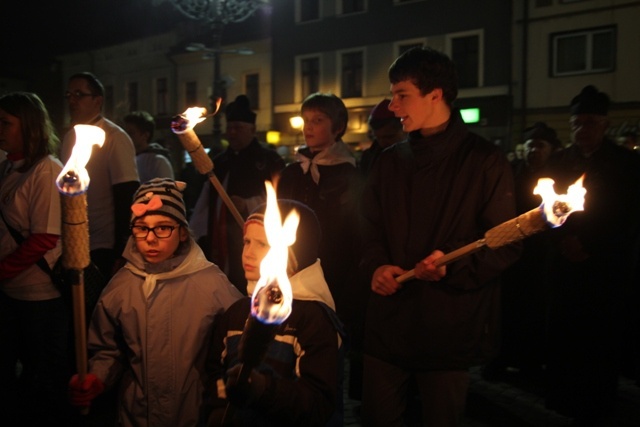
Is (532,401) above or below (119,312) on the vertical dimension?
below

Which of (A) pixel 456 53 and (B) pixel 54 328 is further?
(A) pixel 456 53

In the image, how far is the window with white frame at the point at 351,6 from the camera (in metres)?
27.2

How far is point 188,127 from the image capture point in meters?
3.12

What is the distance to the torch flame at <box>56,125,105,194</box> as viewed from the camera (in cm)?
185

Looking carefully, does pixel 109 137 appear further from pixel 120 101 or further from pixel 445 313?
pixel 120 101

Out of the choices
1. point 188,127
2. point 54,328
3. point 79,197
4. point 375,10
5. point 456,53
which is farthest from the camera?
point 375,10

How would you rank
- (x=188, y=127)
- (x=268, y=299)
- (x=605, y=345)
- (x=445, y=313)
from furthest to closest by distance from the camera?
1. (x=605, y=345)
2. (x=188, y=127)
3. (x=445, y=313)
4. (x=268, y=299)

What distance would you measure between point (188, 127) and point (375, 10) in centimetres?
2505

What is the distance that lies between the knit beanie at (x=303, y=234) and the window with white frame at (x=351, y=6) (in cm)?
2572

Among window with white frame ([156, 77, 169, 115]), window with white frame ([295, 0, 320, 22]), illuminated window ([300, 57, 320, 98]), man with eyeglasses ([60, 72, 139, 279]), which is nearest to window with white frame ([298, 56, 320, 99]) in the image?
illuminated window ([300, 57, 320, 98])

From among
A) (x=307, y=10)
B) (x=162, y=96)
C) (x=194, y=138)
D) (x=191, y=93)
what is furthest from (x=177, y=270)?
(x=162, y=96)

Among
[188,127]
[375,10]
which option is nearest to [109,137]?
[188,127]

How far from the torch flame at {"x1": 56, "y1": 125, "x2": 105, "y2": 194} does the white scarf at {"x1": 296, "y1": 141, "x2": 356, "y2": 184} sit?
2.22m

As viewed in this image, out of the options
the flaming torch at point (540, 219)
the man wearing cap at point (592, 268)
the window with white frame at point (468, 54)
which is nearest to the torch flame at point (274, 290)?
the flaming torch at point (540, 219)
